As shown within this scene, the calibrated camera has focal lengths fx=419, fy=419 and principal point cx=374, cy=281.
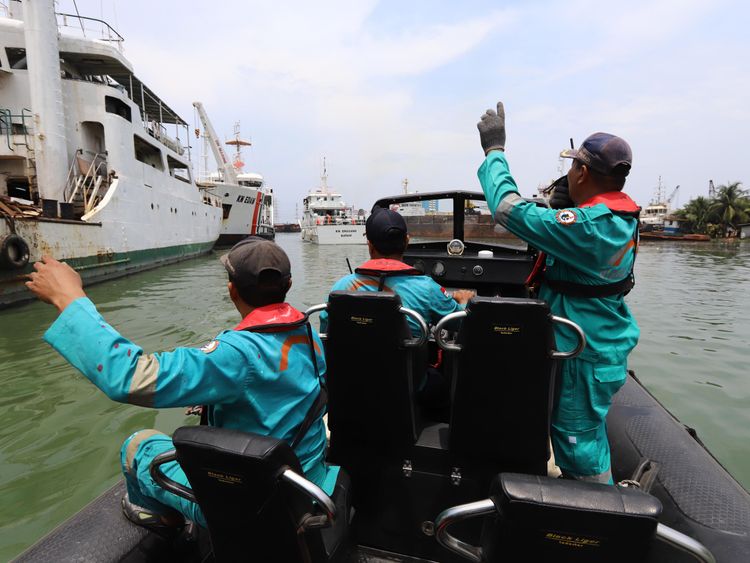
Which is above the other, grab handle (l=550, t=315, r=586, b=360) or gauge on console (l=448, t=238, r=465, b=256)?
gauge on console (l=448, t=238, r=465, b=256)

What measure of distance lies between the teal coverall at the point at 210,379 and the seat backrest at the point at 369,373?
0.47ft

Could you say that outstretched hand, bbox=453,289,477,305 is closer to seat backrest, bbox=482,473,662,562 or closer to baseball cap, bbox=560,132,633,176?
baseball cap, bbox=560,132,633,176

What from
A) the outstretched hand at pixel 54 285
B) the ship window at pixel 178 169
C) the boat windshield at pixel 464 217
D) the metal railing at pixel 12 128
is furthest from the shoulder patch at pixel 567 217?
the ship window at pixel 178 169

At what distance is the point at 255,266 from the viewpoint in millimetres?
1485

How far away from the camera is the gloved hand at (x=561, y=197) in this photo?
1.96 meters

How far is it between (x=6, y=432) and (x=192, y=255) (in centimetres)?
1931

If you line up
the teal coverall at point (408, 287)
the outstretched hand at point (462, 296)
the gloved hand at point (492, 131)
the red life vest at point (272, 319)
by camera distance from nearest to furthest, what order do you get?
1. the red life vest at point (272, 319)
2. the gloved hand at point (492, 131)
3. the teal coverall at point (408, 287)
4. the outstretched hand at point (462, 296)

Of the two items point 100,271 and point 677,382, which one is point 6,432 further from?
point 100,271

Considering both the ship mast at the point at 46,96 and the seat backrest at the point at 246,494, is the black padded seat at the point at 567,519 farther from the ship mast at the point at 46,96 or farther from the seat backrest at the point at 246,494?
the ship mast at the point at 46,96

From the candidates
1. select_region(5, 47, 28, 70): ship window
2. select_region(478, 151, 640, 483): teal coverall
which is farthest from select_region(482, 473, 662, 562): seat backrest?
select_region(5, 47, 28, 70): ship window

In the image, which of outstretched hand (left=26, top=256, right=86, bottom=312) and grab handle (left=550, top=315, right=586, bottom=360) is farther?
grab handle (left=550, top=315, right=586, bottom=360)

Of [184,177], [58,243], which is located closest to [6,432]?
[58,243]

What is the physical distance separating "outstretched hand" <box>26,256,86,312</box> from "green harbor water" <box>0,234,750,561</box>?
7.73 ft

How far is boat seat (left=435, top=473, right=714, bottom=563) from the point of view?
0.93 m
